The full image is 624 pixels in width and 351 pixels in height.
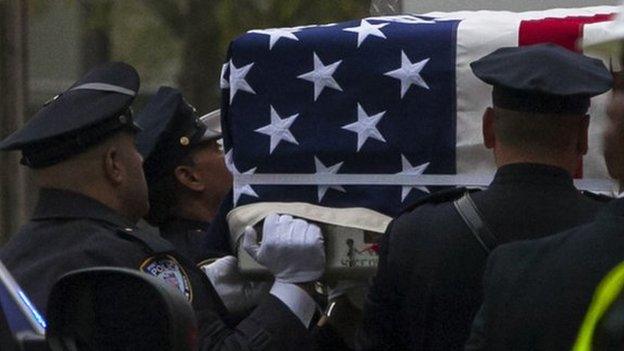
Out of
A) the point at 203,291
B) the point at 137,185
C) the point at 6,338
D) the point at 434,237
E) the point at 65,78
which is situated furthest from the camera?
the point at 65,78

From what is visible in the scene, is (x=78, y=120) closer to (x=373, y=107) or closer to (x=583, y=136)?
(x=373, y=107)

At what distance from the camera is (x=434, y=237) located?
150 inches

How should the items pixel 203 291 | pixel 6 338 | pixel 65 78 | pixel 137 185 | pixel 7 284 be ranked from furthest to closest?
pixel 65 78, pixel 137 185, pixel 203 291, pixel 7 284, pixel 6 338

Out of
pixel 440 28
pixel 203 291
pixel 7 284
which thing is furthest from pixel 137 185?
pixel 7 284

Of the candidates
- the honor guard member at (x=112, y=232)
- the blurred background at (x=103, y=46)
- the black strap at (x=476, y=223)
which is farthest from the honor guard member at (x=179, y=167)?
the blurred background at (x=103, y=46)

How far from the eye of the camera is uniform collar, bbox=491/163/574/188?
379cm

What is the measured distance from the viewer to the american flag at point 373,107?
4.20 m

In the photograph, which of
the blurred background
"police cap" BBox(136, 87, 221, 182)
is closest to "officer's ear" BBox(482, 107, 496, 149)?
"police cap" BBox(136, 87, 221, 182)

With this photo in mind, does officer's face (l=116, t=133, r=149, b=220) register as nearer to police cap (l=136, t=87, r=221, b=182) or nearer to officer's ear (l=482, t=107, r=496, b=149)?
police cap (l=136, t=87, r=221, b=182)

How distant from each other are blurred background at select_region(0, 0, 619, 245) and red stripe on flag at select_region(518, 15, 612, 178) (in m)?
4.45

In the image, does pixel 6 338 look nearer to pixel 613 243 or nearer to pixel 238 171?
pixel 613 243

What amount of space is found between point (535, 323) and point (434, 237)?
29.3 inches

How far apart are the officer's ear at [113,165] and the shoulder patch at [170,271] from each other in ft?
1.29

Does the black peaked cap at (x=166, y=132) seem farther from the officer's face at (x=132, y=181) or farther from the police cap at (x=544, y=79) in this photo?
the police cap at (x=544, y=79)
